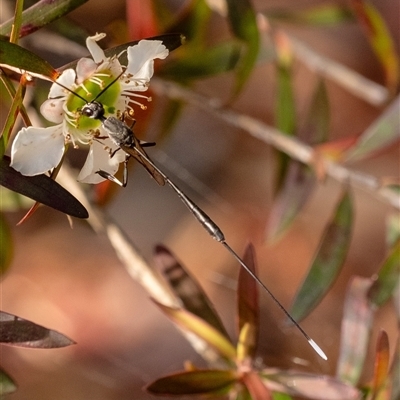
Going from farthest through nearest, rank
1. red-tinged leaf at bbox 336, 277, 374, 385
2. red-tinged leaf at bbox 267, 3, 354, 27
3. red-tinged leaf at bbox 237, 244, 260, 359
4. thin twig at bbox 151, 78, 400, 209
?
red-tinged leaf at bbox 267, 3, 354, 27 < thin twig at bbox 151, 78, 400, 209 < red-tinged leaf at bbox 336, 277, 374, 385 < red-tinged leaf at bbox 237, 244, 260, 359

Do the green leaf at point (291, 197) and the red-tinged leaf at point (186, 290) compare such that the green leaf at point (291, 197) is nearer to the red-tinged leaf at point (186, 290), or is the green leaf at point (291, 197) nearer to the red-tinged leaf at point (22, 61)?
the red-tinged leaf at point (186, 290)

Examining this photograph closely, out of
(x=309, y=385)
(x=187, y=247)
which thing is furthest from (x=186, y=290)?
(x=187, y=247)

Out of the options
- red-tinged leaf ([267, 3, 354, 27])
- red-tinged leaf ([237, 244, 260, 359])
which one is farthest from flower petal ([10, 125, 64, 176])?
red-tinged leaf ([267, 3, 354, 27])

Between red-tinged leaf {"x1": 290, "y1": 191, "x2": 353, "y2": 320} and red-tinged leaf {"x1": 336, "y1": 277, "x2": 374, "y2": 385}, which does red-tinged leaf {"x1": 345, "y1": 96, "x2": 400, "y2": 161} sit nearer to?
red-tinged leaf {"x1": 290, "y1": 191, "x2": 353, "y2": 320}

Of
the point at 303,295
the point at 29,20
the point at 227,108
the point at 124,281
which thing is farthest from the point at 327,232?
the point at 124,281

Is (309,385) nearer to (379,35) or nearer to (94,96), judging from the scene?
(94,96)

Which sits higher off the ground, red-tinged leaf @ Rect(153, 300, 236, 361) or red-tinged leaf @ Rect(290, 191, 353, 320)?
red-tinged leaf @ Rect(290, 191, 353, 320)

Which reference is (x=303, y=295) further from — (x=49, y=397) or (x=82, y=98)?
(x=49, y=397)
